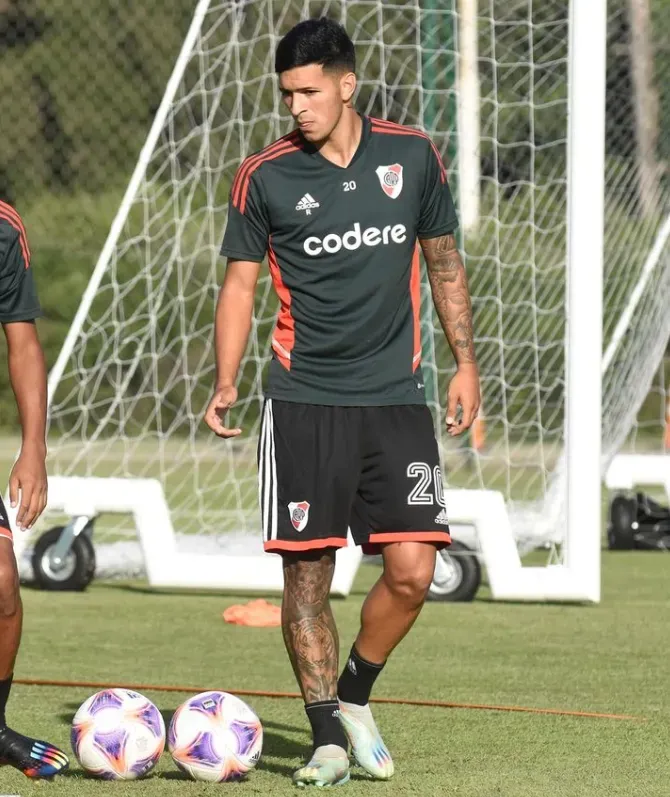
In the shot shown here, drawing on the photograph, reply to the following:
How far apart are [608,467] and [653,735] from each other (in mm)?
5671

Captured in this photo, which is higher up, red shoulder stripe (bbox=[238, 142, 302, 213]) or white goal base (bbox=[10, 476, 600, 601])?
red shoulder stripe (bbox=[238, 142, 302, 213])

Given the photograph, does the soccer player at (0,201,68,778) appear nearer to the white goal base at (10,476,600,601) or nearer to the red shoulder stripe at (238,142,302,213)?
the red shoulder stripe at (238,142,302,213)

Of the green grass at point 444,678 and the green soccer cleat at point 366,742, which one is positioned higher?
the green soccer cleat at point 366,742

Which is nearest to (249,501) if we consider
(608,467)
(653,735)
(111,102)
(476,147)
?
(608,467)

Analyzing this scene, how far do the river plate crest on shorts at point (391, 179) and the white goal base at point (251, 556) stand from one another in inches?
147

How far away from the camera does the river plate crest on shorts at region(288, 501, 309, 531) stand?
469 centimetres

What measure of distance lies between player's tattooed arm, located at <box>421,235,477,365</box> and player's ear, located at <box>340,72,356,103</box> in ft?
1.59

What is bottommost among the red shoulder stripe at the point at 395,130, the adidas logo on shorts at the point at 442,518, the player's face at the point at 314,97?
the adidas logo on shorts at the point at 442,518

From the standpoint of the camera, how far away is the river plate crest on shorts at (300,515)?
4.69m

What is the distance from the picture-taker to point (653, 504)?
11.3 m

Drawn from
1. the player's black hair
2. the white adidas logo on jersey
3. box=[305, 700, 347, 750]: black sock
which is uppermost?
the player's black hair

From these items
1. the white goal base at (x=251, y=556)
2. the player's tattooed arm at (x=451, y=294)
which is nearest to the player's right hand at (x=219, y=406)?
the player's tattooed arm at (x=451, y=294)

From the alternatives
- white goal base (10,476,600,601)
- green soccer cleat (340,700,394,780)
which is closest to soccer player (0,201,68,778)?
green soccer cleat (340,700,394,780)

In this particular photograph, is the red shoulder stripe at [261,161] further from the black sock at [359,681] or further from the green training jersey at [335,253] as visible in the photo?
the black sock at [359,681]
